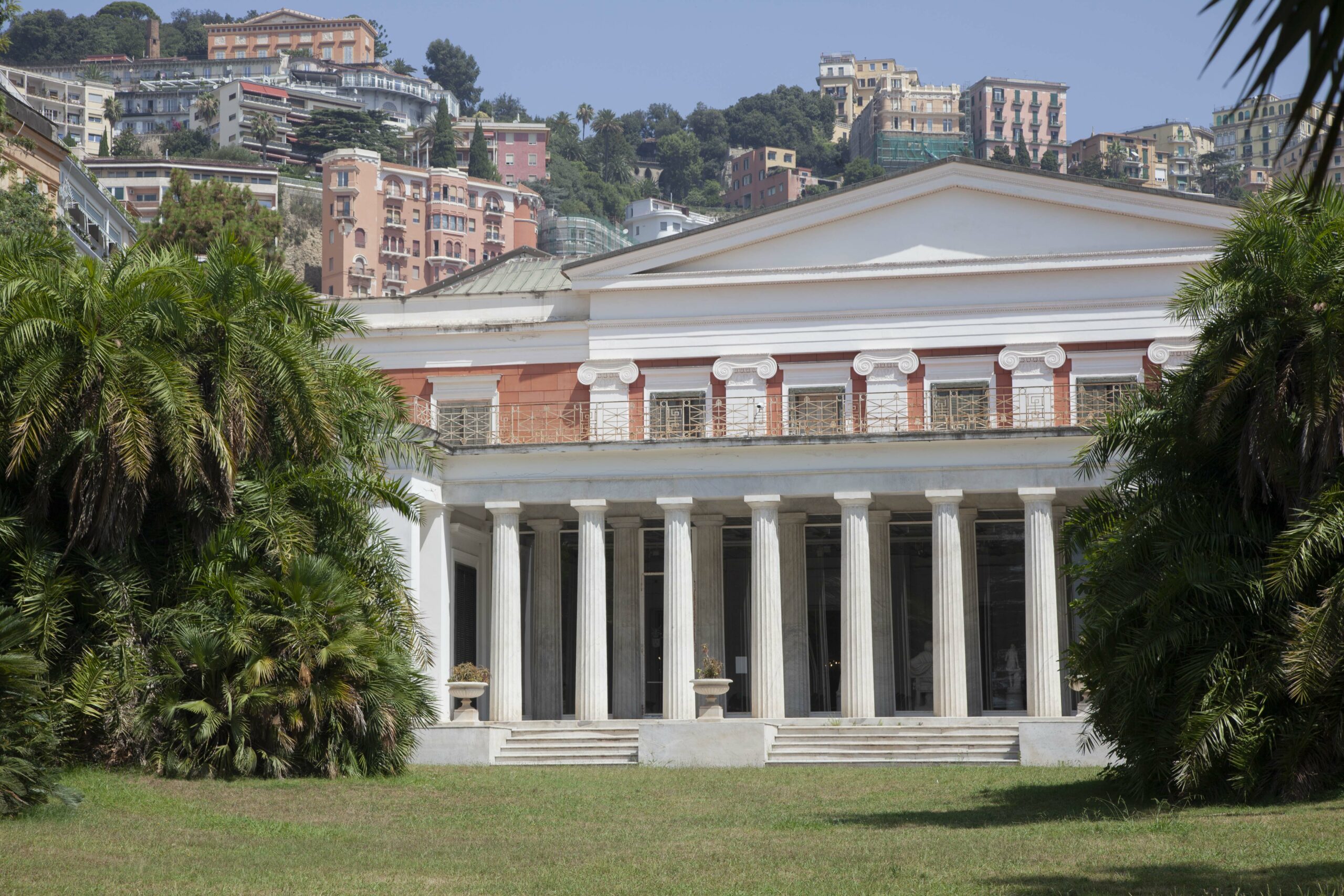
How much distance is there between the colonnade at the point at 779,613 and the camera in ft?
109

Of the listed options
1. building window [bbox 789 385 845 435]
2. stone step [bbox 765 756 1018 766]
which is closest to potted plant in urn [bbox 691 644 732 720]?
stone step [bbox 765 756 1018 766]

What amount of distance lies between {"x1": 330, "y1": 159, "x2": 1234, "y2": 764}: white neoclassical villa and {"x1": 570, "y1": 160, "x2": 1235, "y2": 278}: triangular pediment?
6cm

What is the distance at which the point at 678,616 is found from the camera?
114 feet

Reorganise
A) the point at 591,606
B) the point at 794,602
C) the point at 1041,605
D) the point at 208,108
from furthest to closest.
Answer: the point at 208,108 → the point at 794,602 → the point at 591,606 → the point at 1041,605

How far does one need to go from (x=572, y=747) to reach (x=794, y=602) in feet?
28.1

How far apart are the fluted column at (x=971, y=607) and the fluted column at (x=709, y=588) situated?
579 cm

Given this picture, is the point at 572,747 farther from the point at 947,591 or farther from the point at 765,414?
the point at 765,414

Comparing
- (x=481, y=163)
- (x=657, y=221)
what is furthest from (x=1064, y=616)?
Result: (x=481, y=163)

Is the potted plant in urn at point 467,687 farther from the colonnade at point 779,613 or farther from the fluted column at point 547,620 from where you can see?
the fluted column at point 547,620

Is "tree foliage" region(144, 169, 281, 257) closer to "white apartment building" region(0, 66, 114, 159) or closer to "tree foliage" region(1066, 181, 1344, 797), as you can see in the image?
"tree foliage" region(1066, 181, 1344, 797)

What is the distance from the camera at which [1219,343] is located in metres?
17.6

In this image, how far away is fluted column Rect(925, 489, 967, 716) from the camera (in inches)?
1320

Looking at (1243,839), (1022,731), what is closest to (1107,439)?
(1243,839)

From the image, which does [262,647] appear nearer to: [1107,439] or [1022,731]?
[1107,439]
